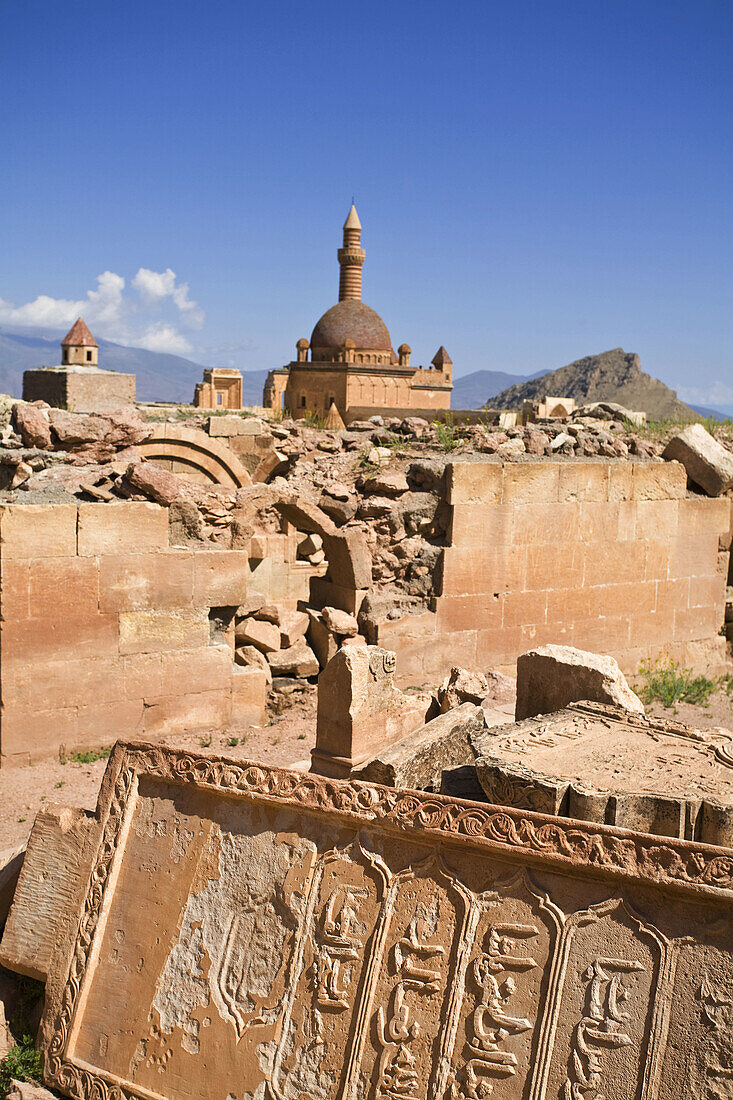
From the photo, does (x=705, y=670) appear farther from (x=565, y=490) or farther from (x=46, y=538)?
(x=46, y=538)

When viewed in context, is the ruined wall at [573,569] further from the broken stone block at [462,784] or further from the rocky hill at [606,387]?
the rocky hill at [606,387]

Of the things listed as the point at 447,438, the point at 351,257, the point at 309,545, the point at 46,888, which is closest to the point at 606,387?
the point at 351,257

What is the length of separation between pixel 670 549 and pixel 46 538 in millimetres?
6418

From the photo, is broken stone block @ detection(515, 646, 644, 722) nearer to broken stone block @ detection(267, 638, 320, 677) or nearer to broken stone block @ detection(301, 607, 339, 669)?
broken stone block @ detection(301, 607, 339, 669)

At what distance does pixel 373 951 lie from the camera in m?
3.19

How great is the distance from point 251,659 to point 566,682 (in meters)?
3.44

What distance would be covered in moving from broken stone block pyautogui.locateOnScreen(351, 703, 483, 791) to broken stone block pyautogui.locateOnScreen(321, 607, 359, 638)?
344 cm

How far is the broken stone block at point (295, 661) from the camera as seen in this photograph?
849 cm

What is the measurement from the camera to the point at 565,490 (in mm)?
9203

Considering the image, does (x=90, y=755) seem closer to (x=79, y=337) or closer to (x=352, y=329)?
(x=79, y=337)

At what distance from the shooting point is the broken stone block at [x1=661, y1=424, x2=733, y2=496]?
10117 mm

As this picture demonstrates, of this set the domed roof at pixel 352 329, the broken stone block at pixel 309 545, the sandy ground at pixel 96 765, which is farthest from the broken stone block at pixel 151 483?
the domed roof at pixel 352 329

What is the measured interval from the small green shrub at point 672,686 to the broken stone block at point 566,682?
371cm

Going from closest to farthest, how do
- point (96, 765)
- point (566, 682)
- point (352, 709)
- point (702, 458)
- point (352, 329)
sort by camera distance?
point (352, 709) < point (566, 682) < point (96, 765) < point (702, 458) < point (352, 329)
